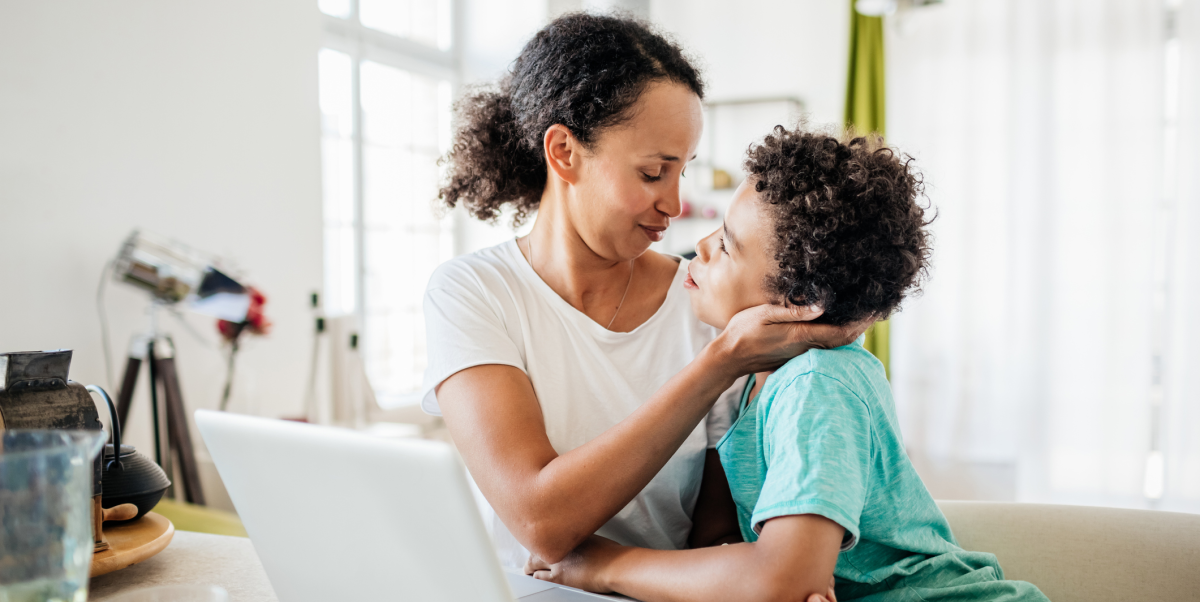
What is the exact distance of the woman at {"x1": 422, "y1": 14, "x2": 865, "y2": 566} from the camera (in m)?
0.97

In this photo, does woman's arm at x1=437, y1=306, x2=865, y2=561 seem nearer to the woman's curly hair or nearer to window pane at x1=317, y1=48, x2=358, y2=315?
the woman's curly hair

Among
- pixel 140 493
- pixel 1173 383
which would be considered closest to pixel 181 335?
pixel 140 493

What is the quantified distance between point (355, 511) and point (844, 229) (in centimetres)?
66

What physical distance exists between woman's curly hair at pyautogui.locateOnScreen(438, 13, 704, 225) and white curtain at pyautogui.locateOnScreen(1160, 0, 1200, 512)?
3.01 m

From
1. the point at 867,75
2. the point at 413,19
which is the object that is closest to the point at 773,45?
the point at 867,75

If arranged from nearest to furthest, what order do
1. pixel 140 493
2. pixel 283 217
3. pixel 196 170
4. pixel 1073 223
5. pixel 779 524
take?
1. pixel 779 524
2. pixel 140 493
3. pixel 196 170
4. pixel 283 217
5. pixel 1073 223

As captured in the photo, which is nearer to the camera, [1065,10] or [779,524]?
[779,524]

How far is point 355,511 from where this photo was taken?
1.94 feet

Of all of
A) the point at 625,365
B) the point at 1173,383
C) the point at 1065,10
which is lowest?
the point at 1173,383

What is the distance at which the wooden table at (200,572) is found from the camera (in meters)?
0.90

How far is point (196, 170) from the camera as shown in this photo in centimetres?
254

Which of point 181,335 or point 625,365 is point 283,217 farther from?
point 625,365

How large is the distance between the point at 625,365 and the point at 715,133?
3096mm

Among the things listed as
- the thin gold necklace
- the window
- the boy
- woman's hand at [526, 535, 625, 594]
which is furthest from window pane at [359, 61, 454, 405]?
woman's hand at [526, 535, 625, 594]
